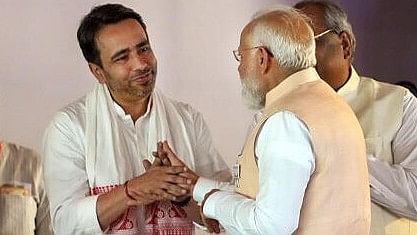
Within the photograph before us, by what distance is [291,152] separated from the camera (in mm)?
2039

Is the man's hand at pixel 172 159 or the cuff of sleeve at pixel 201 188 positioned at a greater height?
the man's hand at pixel 172 159

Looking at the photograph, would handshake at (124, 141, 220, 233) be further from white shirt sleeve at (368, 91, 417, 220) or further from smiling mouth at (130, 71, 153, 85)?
white shirt sleeve at (368, 91, 417, 220)

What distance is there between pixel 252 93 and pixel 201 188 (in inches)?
13.6

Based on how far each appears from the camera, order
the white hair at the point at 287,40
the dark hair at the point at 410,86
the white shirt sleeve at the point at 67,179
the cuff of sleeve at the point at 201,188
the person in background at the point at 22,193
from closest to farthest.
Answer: the white hair at the point at 287,40, the cuff of sleeve at the point at 201,188, the white shirt sleeve at the point at 67,179, the person in background at the point at 22,193, the dark hair at the point at 410,86

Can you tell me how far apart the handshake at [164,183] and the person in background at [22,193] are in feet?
1.99

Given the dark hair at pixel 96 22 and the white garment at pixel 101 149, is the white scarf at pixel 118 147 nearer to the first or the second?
the white garment at pixel 101 149

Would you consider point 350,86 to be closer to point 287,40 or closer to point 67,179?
point 287,40

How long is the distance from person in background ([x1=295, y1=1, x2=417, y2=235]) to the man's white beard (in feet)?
1.18

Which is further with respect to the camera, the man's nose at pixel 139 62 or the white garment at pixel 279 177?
the man's nose at pixel 139 62

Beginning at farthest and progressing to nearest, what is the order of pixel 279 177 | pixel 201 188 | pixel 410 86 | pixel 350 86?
pixel 410 86 < pixel 350 86 < pixel 201 188 < pixel 279 177

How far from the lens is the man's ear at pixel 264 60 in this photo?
220 cm

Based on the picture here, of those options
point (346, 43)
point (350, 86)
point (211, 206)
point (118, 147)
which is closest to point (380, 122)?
point (350, 86)

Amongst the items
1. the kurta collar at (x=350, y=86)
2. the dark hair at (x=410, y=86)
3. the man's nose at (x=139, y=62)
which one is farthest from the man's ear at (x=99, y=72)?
the dark hair at (x=410, y=86)

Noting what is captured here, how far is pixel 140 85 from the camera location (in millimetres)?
2611
